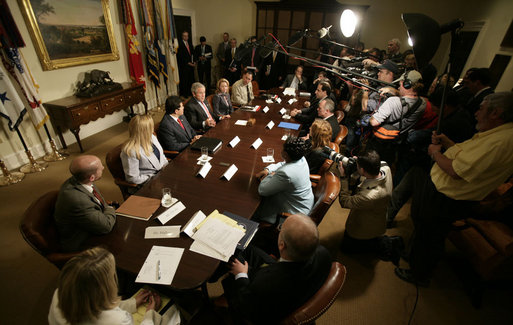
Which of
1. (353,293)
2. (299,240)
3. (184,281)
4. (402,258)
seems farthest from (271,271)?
(402,258)

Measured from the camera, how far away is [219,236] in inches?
62.4

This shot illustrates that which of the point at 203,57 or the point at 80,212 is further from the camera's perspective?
the point at 203,57

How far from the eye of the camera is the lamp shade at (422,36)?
3.76 ft

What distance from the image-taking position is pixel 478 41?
506cm

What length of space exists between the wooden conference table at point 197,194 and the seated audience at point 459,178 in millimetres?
1434

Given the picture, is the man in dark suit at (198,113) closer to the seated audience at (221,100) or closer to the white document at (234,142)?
the seated audience at (221,100)

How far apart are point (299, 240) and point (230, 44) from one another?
810 cm

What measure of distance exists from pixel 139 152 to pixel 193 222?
3.38ft

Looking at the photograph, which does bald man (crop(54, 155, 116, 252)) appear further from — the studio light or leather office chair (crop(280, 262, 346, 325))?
the studio light

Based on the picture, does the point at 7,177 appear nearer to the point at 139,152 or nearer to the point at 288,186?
the point at 139,152

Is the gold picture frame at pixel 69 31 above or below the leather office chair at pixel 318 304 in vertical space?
above

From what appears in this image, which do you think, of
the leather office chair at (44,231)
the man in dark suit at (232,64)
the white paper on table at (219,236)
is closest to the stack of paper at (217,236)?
the white paper on table at (219,236)

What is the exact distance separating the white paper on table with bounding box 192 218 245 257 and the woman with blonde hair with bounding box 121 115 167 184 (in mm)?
1030

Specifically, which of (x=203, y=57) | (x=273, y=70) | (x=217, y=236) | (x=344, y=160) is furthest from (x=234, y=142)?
(x=203, y=57)
